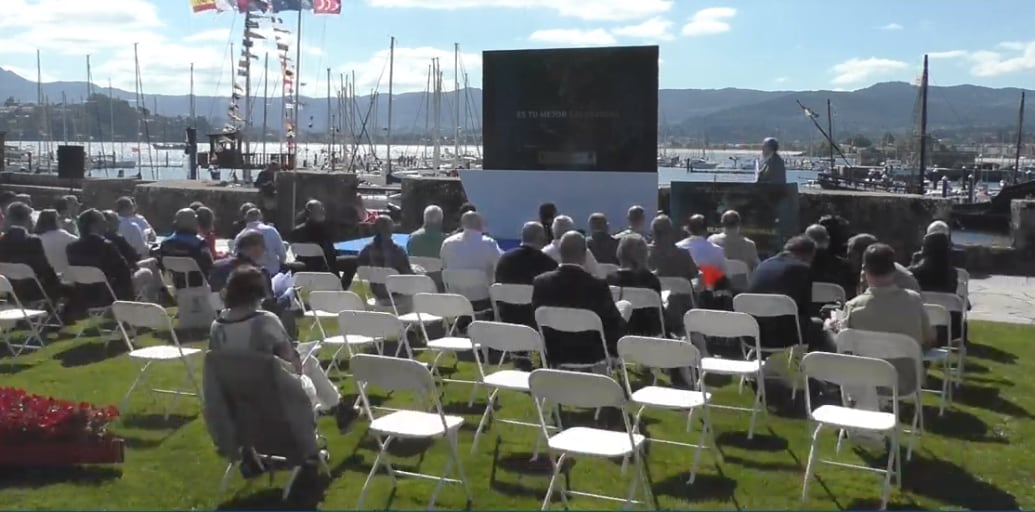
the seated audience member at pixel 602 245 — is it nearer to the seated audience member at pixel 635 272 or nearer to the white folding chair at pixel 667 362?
the seated audience member at pixel 635 272

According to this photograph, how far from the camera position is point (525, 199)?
1414cm

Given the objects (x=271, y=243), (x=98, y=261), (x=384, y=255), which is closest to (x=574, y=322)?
(x=384, y=255)

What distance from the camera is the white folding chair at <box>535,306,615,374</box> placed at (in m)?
5.86

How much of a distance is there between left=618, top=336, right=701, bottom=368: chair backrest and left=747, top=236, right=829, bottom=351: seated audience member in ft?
5.53

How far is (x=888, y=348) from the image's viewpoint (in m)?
5.31

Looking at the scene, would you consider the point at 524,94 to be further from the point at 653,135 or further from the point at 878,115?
the point at 878,115

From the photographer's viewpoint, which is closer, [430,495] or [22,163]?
[430,495]

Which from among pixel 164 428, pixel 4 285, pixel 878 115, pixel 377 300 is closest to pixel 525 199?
pixel 377 300

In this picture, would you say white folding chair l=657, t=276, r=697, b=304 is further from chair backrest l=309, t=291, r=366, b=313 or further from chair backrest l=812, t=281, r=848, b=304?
chair backrest l=309, t=291, r=366, b=313

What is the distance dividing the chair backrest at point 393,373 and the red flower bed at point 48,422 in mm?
1579

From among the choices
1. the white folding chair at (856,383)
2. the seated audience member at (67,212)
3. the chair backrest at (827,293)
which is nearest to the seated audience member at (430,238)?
the chair backrest at (827,293)

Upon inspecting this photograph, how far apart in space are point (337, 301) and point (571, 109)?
25.8ft

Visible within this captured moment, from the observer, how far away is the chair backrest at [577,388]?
447 cm

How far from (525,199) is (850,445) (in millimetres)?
8632
